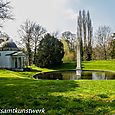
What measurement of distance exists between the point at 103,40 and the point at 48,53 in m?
25.6

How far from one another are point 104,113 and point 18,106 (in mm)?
2609

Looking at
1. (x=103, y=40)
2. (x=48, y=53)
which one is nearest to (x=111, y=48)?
(x=103, y=40)

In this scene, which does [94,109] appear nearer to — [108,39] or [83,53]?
[83,53]

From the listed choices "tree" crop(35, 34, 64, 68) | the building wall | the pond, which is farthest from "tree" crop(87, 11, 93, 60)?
the pond

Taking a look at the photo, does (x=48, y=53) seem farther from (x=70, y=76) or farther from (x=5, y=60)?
(x=70, y=76)

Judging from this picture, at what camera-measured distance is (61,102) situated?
25.2 ft

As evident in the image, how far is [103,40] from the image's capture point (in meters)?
66.1

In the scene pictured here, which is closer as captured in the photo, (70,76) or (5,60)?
(70,76)

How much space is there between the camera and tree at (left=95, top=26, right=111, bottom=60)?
212ft

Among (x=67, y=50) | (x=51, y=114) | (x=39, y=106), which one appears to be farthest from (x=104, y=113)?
(x=67, y=50)

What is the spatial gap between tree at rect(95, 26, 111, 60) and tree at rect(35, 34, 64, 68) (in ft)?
68.3

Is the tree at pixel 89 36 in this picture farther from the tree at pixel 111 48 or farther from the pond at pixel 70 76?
the pond at pixel 70 76

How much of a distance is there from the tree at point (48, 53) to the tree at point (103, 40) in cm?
2081

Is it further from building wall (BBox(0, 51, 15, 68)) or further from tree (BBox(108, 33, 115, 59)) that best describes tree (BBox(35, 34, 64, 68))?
tree (BBox(108, 33, 115, 59))
